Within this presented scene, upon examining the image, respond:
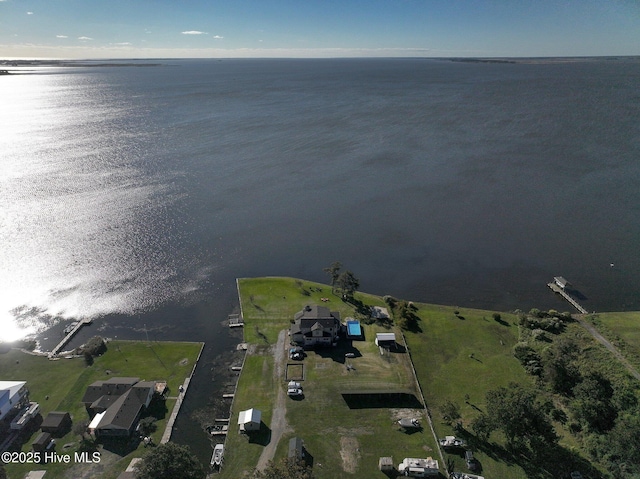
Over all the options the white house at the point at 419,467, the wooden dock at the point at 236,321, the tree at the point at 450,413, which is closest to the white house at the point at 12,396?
the wooden dock at the point at 236,321

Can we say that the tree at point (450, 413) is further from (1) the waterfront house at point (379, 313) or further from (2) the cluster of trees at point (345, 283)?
(2) the cluster of trees at point (345, 283)

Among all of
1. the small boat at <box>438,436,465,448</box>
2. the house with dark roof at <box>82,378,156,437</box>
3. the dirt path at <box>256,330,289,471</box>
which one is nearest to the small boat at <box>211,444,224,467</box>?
the dirt path at <box>256,330,289,471</box>

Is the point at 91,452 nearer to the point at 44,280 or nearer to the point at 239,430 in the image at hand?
the point at 239,430

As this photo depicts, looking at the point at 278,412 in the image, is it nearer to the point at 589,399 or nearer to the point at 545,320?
the point at 589,399

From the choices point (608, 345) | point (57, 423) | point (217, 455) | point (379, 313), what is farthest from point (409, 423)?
point (57, 423)

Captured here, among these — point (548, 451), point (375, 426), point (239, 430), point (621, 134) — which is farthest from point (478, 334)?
point (621, 134)

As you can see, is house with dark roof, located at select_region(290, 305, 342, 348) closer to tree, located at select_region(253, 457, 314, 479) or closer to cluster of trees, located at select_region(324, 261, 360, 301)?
cluster of trees, located at select_region(324, 261, 360, 301)
